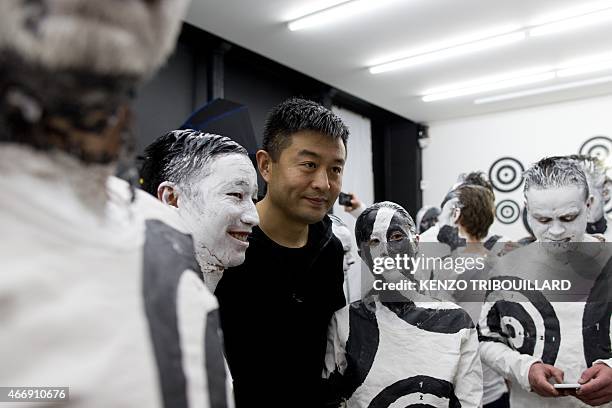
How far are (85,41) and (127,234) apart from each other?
0.17 metres

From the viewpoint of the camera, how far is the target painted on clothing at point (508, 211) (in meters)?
6.11

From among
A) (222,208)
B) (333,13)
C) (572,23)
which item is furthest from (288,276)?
(572,23)

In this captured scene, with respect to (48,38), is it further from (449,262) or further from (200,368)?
(449,262)

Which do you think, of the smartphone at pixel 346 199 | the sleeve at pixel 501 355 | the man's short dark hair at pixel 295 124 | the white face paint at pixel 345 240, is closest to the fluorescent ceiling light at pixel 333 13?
the smartphone at pixel 346 199

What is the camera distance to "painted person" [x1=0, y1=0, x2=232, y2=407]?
0.38 m

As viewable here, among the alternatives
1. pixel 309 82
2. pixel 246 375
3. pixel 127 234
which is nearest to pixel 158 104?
pixel 309 82

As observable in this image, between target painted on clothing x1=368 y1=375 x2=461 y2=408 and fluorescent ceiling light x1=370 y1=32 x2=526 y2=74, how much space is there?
11.6 feet

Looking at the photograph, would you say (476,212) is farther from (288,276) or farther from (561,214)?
(288,276)

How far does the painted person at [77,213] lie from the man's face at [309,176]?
94cm

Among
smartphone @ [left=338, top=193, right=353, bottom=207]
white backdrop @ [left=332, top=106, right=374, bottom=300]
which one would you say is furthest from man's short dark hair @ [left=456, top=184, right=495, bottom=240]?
white backdrop @ [left=332, top=106, right=374, bottom=300]

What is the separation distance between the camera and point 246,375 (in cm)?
131

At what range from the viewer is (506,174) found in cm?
625

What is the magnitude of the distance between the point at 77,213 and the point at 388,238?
1090 millimetres

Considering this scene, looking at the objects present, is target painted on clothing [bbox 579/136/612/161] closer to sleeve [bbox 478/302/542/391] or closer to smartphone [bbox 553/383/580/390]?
sleeve [bbox 478/302/542/391]
